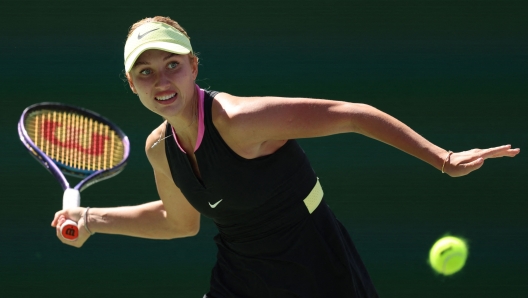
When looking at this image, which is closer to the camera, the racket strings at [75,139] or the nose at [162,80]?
the nose at [162,80]

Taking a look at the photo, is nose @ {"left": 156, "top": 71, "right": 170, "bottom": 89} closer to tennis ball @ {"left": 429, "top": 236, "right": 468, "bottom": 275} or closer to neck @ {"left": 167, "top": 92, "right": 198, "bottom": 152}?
neck @ {"left": 167, "top": 92, "right": 198, "bottom": 152}

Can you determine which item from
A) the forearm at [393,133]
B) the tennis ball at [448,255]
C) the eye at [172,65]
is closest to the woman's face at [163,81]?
the eye at [172,65]

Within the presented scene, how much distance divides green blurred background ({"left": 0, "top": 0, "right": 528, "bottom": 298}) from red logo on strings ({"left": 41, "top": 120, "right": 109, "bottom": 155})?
1.93 feet

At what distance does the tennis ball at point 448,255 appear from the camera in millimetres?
3943

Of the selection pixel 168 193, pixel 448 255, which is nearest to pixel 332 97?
pixel 448 255

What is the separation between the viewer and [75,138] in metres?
3.71

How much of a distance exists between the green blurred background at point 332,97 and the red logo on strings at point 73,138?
588 mm

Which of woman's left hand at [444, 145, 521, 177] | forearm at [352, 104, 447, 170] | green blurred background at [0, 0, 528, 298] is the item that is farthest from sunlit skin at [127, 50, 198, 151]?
green blurred background at [0, 0, 528, 298]

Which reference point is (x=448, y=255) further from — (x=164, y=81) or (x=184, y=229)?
(x=164, y=81)

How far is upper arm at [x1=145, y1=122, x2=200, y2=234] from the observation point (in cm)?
292

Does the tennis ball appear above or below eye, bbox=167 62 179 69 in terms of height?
below

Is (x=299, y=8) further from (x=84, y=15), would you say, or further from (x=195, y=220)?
(x=195, y=220)

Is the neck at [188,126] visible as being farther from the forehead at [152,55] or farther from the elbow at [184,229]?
the elbow at [184,229]

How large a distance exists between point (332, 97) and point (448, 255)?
984 mm
